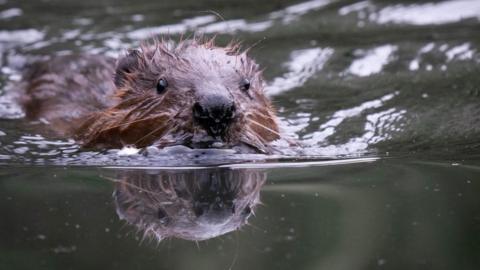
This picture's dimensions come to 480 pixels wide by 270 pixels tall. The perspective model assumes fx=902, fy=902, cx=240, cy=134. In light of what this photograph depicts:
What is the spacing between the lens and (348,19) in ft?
25.6

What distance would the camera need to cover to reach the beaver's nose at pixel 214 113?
4160mm

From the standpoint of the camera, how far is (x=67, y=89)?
5.98 meters

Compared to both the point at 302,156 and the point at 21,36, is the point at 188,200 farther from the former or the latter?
the point at 21,36

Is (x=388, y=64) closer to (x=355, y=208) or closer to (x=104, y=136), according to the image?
(x=104, y=136)

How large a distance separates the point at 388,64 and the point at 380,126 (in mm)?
1399

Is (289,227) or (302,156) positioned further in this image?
(302,156)

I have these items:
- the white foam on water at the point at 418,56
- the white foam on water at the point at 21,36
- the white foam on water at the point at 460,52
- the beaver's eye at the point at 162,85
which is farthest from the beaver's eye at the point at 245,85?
the white foam on water at the point at 21,36

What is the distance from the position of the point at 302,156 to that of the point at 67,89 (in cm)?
203

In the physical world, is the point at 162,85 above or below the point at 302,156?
above

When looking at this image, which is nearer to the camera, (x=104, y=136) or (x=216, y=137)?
(x=216, y=137)

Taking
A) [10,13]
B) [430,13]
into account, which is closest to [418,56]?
[430,13]

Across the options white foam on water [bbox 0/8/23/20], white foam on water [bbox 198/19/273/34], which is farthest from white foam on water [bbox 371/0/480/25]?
white foam on water [bbox 0/8/23/20]

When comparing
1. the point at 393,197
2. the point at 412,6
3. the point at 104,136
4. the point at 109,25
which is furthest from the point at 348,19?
the point at 393,197

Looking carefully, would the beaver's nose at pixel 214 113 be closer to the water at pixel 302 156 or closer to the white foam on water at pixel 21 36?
the water at pixel 302 156
